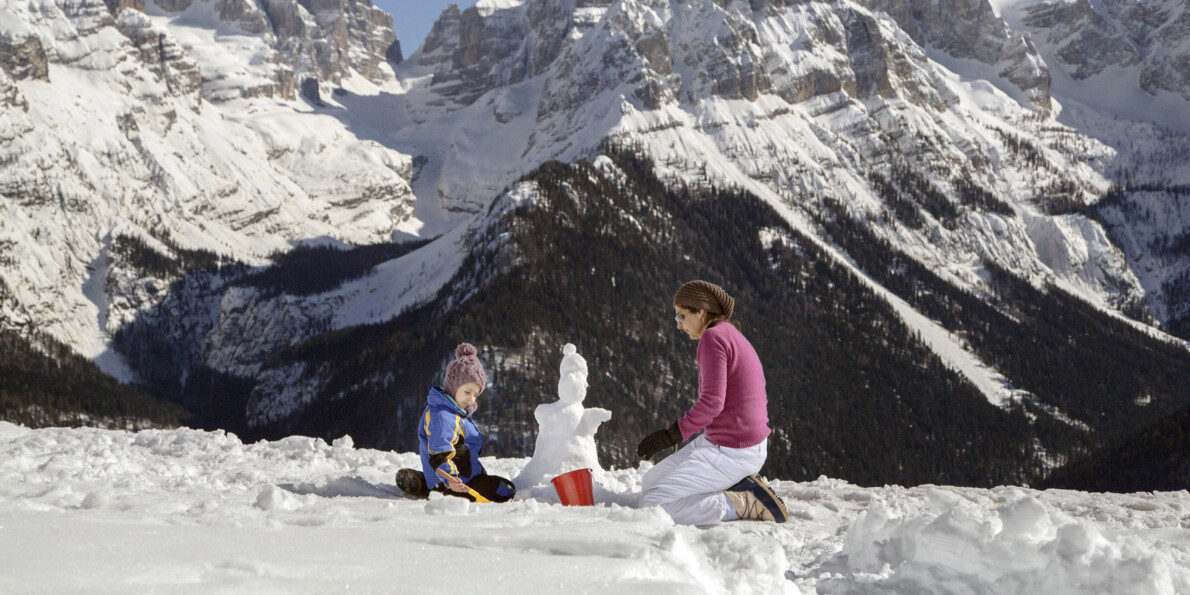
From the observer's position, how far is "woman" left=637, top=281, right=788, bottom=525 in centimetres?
1090

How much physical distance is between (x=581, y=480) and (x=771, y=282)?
513ft

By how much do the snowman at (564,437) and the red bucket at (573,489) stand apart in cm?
69

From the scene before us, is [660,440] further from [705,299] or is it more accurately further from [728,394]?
[705,299]

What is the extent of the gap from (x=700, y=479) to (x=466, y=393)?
3.31m

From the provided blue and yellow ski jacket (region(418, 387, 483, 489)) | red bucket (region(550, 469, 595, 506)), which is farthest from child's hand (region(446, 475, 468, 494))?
red bucket (region(550, 469, 595, 506))

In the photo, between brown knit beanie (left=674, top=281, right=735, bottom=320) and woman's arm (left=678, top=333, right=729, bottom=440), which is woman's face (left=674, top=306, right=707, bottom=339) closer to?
brown knit beanie (left=674, top=281, right=735, bottom=320)

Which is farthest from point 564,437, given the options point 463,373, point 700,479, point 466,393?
point 700,479

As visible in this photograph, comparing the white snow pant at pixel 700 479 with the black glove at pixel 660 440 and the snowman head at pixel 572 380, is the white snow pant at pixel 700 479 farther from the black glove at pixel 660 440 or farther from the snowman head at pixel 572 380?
the snowman head at pixel 572 380

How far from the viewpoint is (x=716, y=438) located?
11281mm

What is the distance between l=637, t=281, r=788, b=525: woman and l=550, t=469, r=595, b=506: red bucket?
80 centimetres

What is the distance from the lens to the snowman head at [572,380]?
43.3 feet

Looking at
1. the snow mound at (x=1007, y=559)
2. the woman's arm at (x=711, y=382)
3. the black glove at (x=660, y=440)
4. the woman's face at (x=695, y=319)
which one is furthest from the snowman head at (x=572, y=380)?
the snow mound at (x=1007, y=559)

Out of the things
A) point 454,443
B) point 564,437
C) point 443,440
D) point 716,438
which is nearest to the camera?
point 716,438

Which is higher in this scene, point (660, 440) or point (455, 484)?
point (660, 440)
